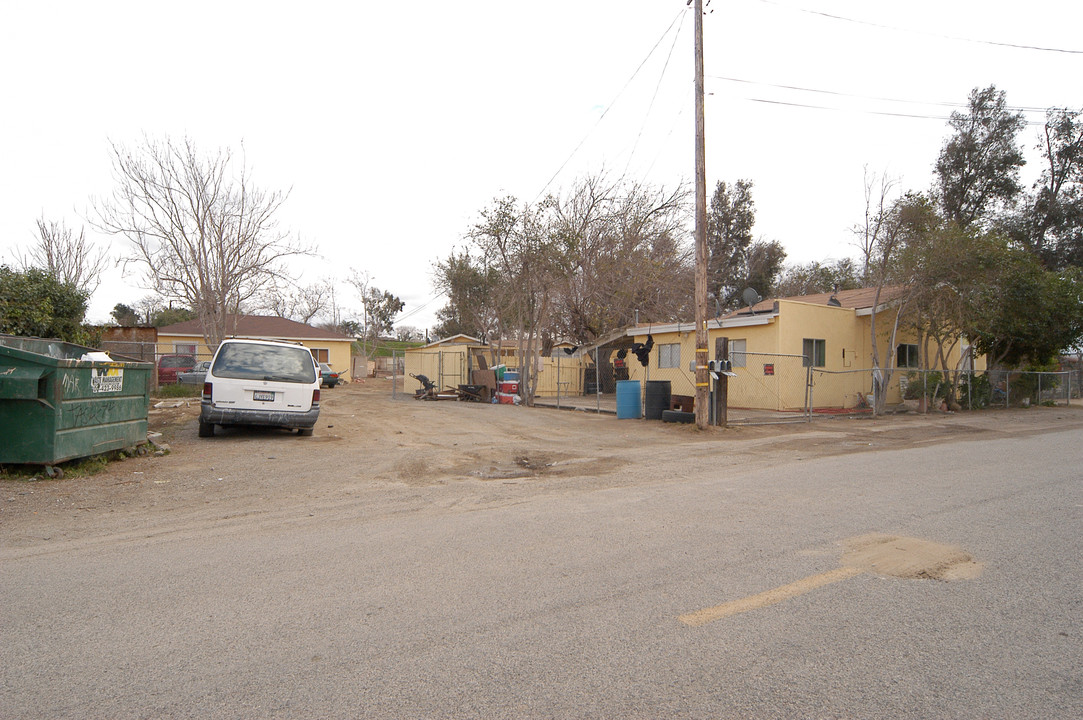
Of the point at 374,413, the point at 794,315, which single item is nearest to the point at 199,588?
the point at 374,413

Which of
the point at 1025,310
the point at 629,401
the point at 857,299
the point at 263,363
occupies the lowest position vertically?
the point at 629,401

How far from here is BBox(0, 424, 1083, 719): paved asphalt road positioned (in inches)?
115

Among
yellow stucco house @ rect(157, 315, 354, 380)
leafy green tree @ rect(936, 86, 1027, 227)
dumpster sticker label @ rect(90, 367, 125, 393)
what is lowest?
dumpster sticker label @ rect(90, 367, 125, 393)

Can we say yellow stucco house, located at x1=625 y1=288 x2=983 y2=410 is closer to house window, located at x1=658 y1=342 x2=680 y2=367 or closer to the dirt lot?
house window, located at x1=658 y1=342 x2=680 y2=367

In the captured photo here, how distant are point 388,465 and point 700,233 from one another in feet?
29.8

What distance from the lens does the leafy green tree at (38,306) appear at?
13.8 metres

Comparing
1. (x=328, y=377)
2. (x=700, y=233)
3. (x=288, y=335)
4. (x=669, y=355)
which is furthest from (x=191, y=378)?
(x=700, y=233)

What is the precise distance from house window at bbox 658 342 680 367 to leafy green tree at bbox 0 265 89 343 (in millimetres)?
18196

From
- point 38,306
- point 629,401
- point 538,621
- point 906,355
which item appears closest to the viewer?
point 538,621

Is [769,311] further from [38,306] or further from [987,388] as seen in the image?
[38,306]

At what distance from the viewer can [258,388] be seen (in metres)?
11.2

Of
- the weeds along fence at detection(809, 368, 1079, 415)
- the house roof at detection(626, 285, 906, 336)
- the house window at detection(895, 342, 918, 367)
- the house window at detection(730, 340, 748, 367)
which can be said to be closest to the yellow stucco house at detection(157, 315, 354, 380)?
the house roof at detection(626, 285, 906, 336)

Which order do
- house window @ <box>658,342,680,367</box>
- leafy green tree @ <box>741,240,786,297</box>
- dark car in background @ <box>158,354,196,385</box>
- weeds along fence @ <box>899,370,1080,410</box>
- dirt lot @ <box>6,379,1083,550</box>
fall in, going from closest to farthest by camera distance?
dirt lot @ <box>6,379,1083,550</box> → weeds along fence @ <box>899,370,1080,410</box> → house window @ <box>658,342,680,367</box> → dark car in background @ <box>158,354,196,385</box> → leafy green tree @ <box>741,240,786,297</box>

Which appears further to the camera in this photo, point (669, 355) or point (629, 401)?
point (669, 355)
